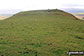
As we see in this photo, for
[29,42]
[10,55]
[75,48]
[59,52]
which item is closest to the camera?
[10,55]

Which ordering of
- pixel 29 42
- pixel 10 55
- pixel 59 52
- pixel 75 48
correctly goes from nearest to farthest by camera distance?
pixel 10 55 → pixel 59 52 → pixel 75 48 → pixel 29 42

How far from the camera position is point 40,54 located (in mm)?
18406

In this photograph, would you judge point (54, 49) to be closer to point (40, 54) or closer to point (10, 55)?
point (40, 54)

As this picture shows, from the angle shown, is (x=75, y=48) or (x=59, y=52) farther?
(x=75, y=48)

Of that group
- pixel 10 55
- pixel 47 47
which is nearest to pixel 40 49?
pixel 47 47

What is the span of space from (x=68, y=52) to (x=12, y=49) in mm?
6810

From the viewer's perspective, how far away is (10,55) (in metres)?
18.0

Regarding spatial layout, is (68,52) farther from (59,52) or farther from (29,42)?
(29,42)

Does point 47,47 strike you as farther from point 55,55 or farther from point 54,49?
point 55,55

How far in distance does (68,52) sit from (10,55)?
659 cm

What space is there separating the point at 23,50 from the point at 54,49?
3.80m

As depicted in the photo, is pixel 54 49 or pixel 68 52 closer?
pixel 68 52

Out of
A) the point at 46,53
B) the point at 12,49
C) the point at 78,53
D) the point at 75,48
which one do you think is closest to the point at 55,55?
the point at 46,53

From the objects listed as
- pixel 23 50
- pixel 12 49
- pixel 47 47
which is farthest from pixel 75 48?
pixel 12 49
